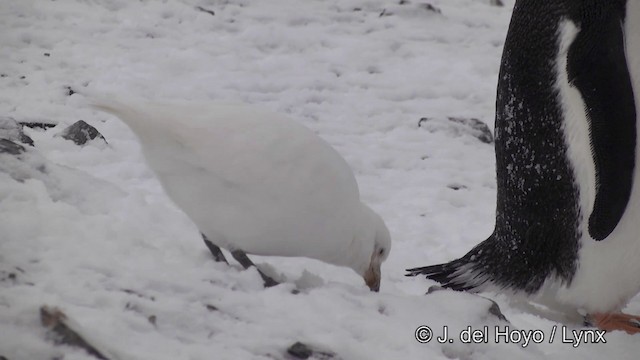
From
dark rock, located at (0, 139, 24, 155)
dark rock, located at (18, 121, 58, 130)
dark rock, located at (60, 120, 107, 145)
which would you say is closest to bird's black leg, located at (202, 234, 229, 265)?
dark rock, located at (0, 139, 24, 155)

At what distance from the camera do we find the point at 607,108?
252 centimetres

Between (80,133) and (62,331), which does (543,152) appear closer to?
(62,331)

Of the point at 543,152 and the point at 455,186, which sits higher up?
the point at 543,152

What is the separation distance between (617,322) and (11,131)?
7.08 ft

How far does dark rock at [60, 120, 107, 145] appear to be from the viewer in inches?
143

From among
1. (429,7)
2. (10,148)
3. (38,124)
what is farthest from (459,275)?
(429,7)

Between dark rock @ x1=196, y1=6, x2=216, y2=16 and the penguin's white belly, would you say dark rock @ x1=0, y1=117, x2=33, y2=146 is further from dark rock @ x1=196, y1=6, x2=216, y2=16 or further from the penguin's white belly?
dark rock @ x1=196, y1=6, x2=216, y2=16

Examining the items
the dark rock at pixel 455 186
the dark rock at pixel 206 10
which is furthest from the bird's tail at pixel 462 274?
the dark rock at pixel 206 10

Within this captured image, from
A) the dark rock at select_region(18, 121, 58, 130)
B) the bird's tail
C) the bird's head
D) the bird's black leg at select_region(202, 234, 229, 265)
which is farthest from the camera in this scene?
the dark rock at select_region(18, 121, 58, 130)

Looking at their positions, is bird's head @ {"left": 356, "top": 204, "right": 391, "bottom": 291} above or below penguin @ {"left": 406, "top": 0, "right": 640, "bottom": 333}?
below

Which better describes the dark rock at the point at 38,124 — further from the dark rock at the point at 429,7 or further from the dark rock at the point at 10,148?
the dark rock at the point at 429,7

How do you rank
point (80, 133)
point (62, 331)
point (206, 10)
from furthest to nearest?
point (206, 10) → point (80, 133) → point (62, 331)

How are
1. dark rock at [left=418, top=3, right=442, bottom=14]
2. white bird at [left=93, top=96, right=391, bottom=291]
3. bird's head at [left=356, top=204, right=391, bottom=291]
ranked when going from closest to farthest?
white bird at [left=93, top=96, right=391, bottom=291] → bird's head at [left=356, top=204, right=391, bottom=291] → dark rock at [left=418, top=3, right=442, bottom=14]

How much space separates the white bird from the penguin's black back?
1.90 ft
